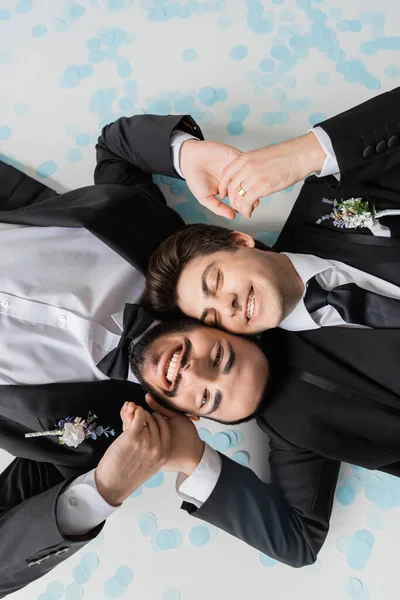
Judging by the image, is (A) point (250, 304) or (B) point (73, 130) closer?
(A) point (250, 304)

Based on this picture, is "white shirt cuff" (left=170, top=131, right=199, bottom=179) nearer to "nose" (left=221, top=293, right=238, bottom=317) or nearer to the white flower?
"nose" (left=221, top=293, right=238, bottom=317)

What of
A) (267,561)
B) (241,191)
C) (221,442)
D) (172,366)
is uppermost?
(241,191)

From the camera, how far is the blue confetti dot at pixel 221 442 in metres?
2.09

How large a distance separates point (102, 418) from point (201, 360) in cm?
44

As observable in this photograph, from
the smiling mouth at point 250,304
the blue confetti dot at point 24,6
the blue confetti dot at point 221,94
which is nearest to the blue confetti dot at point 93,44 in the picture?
the blue confetti dot at point 24,6

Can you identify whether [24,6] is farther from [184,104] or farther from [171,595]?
[171,595]

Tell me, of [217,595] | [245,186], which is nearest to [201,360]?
[245,186]

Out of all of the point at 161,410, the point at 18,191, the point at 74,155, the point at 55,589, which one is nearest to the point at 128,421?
the point at 161,410

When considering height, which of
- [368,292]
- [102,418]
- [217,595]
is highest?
[368,292]

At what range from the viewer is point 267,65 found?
2324mm

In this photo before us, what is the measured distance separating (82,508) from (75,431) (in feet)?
0.79

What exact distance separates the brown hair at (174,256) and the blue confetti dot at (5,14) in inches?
55.5

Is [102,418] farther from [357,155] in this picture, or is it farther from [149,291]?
[357,155]

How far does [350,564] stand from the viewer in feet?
6.34
